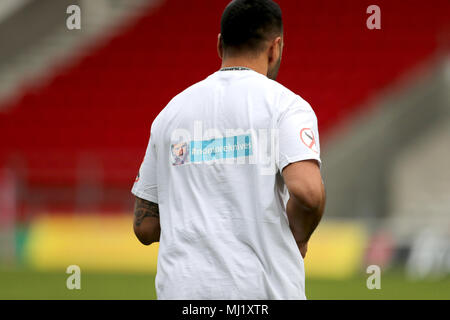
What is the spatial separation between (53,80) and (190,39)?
282 cm

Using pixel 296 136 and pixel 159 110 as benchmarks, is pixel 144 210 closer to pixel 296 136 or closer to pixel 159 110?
pixel 296 136

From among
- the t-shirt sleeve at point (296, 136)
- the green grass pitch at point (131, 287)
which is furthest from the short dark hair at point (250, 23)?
the green grass pitch at point (131, 287)

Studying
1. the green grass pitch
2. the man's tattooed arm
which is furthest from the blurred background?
the man's tattooed arm

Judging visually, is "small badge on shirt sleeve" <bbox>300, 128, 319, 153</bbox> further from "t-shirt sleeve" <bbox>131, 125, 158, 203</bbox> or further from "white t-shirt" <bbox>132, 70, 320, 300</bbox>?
"t-shirt sleeve" <bbox>131, 125, 158, 203</bbox>

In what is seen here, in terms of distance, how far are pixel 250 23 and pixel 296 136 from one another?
413mm

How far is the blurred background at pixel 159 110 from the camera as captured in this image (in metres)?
12.9

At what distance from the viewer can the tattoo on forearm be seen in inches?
119

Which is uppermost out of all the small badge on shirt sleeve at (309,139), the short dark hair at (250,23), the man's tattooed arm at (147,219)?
the short dark hair at (250,23)

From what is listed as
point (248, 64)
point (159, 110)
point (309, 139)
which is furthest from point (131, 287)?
point (309, 139)

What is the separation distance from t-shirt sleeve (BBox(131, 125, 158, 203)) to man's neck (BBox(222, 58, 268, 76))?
0.36 m

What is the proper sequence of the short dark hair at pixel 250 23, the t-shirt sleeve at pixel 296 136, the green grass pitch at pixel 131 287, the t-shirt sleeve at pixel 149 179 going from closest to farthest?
the t-shirt sleeve at pixel 296 136, the short dark hair at pixel 250 23, the t-shirt sleeve at pixel 149 179, the green grass pitch at pixel 131 287

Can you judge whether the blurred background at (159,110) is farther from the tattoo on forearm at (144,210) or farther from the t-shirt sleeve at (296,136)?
the t-shirt sleeve at (296,136)

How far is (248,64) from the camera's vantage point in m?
2.88

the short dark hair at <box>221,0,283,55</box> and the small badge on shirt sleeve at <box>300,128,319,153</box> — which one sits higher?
the short dark hair at <box>221,0,283,55</box>
